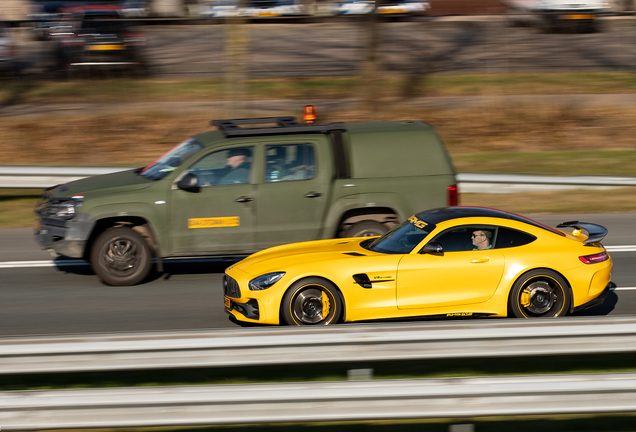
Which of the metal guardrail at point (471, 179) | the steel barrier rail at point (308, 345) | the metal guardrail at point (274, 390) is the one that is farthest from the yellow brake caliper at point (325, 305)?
the metal guardrail at point (471, 179)

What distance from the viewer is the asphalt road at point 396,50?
2645 cm

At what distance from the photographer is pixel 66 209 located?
8.92m

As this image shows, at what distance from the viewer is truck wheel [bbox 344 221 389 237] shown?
920cm

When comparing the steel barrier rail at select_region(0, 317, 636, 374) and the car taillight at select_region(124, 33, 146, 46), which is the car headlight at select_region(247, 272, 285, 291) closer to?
the steel barrier rail at select_region(0, 317, 636, 374)

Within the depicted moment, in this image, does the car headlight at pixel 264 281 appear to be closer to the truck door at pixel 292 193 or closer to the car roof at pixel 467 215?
the car roof at pixel 467 215

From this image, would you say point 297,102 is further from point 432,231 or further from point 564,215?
point 432,231

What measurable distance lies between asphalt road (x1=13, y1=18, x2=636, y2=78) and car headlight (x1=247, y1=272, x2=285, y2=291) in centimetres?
1967

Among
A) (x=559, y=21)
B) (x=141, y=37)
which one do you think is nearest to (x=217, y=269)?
(x=141, y=37)

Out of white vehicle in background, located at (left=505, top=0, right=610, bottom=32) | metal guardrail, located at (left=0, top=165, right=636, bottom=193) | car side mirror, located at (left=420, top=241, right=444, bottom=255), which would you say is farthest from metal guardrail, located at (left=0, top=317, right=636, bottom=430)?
white vehicle in background, located at (left=505, top=0, right=610, bottom=32)

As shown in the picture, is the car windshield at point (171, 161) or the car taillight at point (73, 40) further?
the car taillight at point (73, 40)

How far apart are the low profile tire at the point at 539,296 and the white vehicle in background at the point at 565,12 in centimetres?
2543

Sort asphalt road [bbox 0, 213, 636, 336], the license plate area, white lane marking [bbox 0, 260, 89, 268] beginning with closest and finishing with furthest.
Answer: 1. asphalt road [bbox 0, 213, 636, 336]
2. white lane marking [bbox 0, 260, 89, 268]
3. the license plate area

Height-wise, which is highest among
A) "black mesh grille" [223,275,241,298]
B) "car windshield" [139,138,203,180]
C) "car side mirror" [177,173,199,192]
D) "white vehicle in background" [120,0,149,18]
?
A: "white vehicle in background" [120,0,149,18]

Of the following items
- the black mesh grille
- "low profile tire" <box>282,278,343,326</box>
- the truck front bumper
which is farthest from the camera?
the truck front bumper
